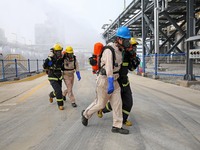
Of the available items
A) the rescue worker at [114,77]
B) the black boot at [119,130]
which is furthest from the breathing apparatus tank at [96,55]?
the black boot at [119,130]

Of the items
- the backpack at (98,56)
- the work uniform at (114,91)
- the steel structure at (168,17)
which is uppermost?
the steel structure at (168,17)

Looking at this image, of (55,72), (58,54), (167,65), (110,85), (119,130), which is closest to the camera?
(110,85)

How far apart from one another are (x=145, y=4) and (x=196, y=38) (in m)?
8.38

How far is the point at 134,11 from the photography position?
66.5ft

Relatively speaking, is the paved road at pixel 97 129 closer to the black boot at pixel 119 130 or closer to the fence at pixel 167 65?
the black boot at pixel 119 130

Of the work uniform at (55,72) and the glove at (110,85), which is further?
the work uniform at (55,72)

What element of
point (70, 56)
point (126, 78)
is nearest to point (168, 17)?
point (70, 56)

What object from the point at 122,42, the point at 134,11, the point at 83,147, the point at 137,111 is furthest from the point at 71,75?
the point at 134,11

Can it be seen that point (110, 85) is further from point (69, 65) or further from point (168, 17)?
point (168, 17)

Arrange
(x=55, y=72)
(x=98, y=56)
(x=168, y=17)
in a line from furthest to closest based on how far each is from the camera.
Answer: (x=168, y=17), (x=55, y=72), (x=98, y=56)

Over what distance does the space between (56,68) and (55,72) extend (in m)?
0.12

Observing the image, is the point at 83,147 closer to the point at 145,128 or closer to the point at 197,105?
the point at 145,128

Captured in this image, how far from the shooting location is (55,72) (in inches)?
221

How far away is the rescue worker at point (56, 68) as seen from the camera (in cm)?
548
